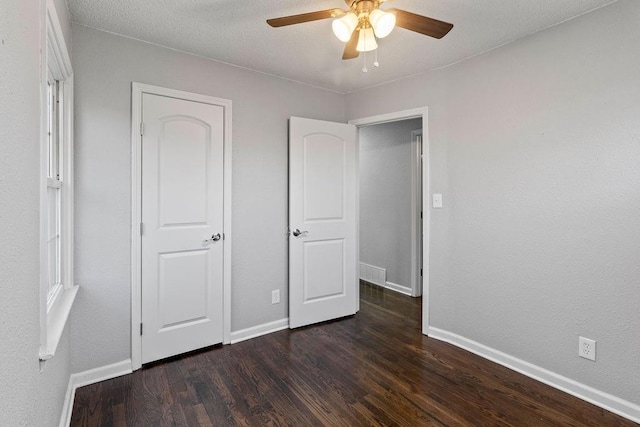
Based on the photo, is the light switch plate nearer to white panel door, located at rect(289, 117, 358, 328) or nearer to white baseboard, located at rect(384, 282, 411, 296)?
white panel door, located at rect(289, 117, 358, 328)

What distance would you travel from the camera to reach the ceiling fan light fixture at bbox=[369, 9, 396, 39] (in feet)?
5.15

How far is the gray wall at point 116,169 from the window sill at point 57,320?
0.26 m

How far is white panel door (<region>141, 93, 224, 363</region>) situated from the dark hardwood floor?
230 millimetres

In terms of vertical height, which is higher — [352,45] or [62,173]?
[352,45]

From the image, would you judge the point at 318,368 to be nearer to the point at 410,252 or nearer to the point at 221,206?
the point at 221,206

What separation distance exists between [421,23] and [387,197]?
2.99 meters

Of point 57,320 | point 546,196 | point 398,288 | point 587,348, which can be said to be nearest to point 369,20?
point 546,196

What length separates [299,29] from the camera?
2.26 meters

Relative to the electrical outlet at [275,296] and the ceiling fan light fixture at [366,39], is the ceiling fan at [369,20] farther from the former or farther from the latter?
the electrical outlet at [275,296]

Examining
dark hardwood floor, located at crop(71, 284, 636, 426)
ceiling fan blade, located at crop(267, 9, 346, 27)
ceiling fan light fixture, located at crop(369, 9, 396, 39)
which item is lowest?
dark hardwood floor, located at crop(71, 284, 636, 426)

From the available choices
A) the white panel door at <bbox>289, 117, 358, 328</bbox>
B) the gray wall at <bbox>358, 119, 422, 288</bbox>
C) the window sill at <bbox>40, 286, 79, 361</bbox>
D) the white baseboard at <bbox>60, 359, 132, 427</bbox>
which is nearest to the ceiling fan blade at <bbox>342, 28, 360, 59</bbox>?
the white panel door at <bbox>289, 117, 358, 328</bbox>

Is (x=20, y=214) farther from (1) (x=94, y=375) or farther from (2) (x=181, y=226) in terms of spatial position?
(1) (x=94, y=375)

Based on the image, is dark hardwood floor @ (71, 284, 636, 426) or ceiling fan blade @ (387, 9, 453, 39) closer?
ceiling fan blade @ (387, 9, 453, 39)

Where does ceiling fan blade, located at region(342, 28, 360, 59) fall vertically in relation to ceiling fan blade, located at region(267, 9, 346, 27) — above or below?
above
